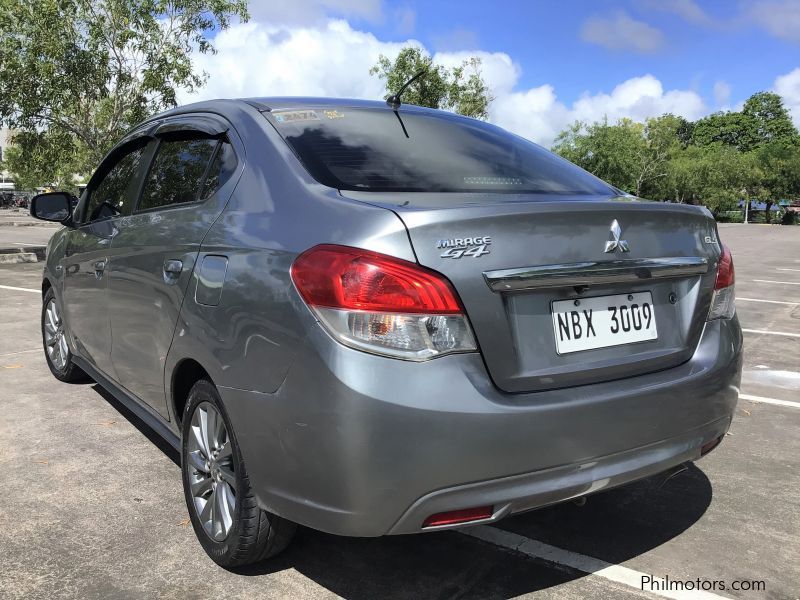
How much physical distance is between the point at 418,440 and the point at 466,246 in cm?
55

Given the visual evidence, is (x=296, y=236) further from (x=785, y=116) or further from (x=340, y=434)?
(x=785, y=116)

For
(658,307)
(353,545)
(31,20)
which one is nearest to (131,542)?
(353,545)

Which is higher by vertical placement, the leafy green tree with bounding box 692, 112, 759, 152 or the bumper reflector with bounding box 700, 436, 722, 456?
the leafy green tree with bounding box 692, 112, 759, 152

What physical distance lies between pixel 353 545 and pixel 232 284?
111cm

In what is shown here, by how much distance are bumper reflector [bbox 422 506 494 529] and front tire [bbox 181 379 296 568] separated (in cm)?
60

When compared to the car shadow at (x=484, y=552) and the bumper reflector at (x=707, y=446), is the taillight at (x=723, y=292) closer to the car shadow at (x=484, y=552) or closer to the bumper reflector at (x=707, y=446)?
the bumper reflector at (x=707, y=446)

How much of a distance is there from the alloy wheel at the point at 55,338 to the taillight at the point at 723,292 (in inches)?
156

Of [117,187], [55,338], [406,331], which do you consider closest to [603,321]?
[406,331]

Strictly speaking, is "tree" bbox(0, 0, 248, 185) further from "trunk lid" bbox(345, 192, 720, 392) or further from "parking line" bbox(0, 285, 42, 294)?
"trunk lid" bbox(345, 192, 720, 392)

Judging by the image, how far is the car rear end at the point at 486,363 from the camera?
6.41 ft

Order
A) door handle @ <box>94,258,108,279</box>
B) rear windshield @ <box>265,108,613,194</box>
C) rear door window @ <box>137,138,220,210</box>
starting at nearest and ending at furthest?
1. rear windshield @ <box>265,108,613,194</box>
2. rear door window @ <box>137,138,220,210</box>
3. door handle @ <box>94,258,108,279</box>

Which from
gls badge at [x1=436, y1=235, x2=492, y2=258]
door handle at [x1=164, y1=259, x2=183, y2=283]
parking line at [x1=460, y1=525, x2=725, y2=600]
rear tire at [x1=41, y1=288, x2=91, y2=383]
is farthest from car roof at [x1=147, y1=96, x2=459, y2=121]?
rear tire at [x1=41, y1=288, x2=91, y2=383]

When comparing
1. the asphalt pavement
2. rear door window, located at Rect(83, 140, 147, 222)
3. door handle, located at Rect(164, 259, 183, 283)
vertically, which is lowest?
the asphalt pavement

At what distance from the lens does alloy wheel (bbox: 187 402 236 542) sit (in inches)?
98.3
